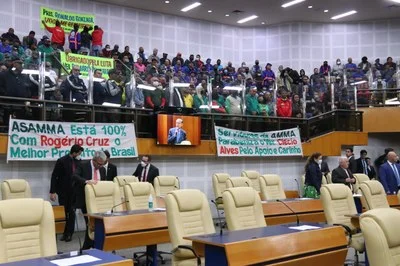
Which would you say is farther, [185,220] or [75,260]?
[185,220]

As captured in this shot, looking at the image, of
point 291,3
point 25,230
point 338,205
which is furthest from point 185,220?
point 291,3

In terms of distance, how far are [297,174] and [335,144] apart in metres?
1.48

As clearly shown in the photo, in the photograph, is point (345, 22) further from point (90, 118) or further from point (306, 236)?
point (306, 236)

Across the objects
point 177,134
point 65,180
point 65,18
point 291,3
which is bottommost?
point 65,180

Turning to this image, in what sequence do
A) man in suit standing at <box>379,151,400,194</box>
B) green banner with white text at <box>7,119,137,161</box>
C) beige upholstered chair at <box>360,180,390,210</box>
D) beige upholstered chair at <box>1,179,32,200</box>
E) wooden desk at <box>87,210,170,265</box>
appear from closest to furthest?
wooden desk at <box>87,210,170,265</box> → beige upholstered chair at <box>360,180,390,210</box> → beige upholstered chair at <box>1,179,32,200</box> → green banner with white text at <box>7,119,137,161</box> → man in suit standing at <box>379,151,400,194</box>

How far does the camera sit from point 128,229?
6.29 meters

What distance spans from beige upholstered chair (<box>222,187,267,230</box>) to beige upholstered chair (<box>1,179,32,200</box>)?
160 inches

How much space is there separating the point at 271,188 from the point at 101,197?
13.5 ft

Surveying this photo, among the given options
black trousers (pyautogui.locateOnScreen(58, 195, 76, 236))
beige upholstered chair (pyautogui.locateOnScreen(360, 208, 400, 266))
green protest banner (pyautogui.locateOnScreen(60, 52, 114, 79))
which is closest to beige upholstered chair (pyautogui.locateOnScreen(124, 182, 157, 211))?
black trousers (pyautogui.locateOnScreen(58, 195, 76, 236))

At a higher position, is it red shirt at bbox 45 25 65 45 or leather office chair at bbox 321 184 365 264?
red shirt at bbox 45 25 65 45

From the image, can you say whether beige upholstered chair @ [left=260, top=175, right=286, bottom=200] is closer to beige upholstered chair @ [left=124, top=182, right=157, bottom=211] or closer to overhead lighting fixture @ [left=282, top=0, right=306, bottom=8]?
beige upholstered chair @ [left=124, top=182, right=157, bottom=211]

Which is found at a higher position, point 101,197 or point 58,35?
point 58,35

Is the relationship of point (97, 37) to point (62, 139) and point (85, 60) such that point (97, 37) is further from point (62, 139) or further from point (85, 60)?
point (62, 139)

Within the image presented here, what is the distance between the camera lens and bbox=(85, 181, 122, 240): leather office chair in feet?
24.0
